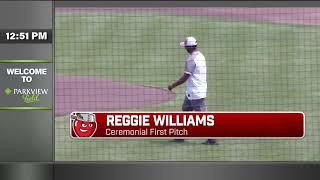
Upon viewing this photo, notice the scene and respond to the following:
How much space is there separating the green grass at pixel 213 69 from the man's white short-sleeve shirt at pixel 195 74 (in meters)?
0.91

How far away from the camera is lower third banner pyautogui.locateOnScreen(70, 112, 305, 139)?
7.68 metres

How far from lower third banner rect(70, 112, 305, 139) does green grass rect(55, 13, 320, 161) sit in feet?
6.13

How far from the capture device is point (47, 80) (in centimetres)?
769

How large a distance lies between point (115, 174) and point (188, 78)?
2.06 m

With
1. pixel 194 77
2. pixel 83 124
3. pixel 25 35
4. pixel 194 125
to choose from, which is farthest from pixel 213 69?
pixel 25 35

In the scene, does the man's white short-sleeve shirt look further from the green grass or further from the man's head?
the green grass

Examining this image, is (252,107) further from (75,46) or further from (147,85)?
(75,46)

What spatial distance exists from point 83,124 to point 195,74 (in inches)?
76.0

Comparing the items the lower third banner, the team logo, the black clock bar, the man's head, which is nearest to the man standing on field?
the man's head

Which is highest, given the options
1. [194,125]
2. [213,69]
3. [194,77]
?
[213,69]

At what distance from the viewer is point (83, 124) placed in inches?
306

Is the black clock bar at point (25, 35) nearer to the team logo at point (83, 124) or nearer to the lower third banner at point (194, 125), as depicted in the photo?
the team logo at point (83, 124)

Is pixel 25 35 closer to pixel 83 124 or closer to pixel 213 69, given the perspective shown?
pixel 83 124

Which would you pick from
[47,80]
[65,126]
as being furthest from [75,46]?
[47,80]
